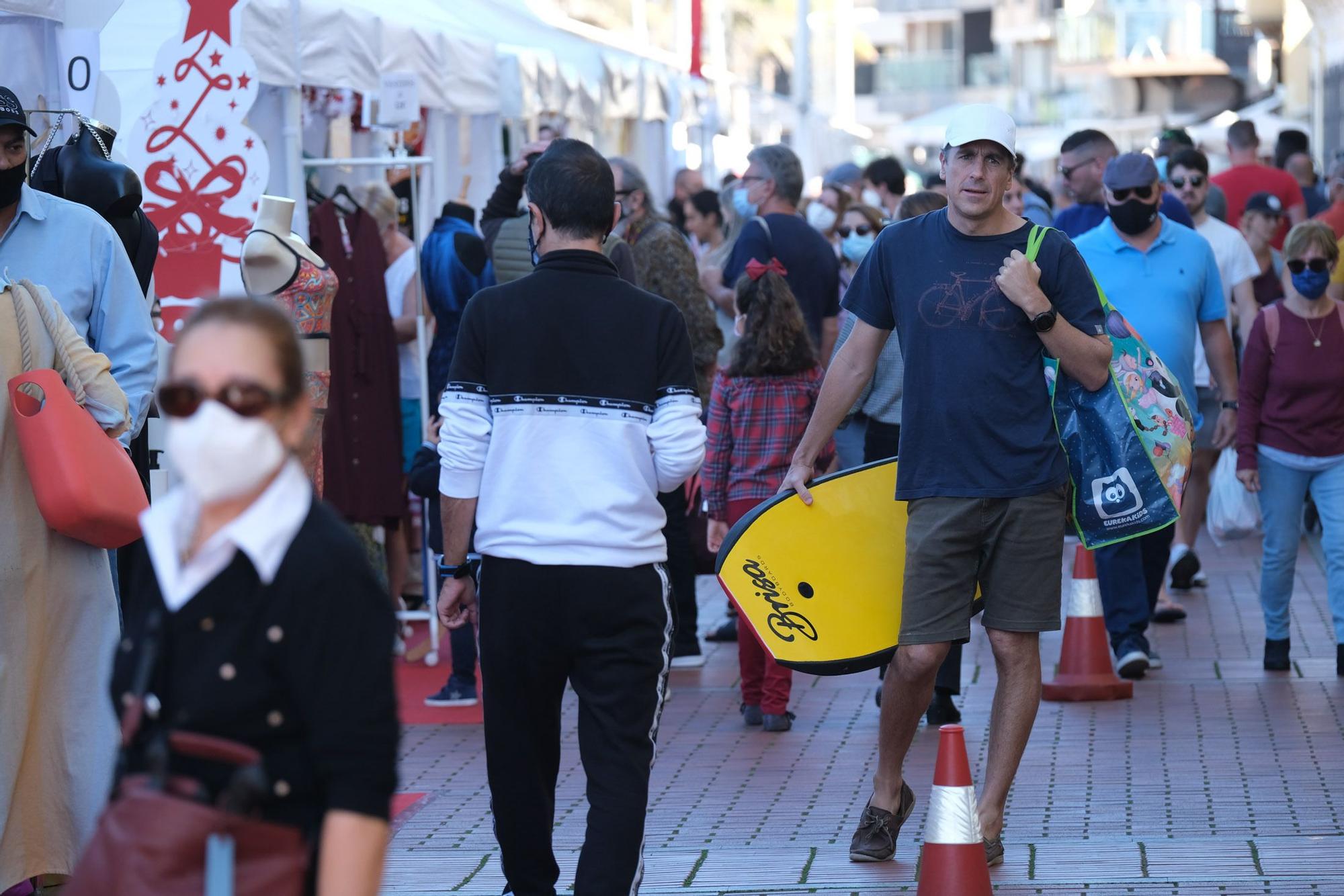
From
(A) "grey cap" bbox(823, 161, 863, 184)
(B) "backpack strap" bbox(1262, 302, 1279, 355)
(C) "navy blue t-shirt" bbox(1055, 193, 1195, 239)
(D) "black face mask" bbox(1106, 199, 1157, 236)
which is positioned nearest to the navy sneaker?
(D) "black face mask" bbox(1106, 199, 1157, 236)

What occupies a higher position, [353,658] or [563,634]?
[353,658]

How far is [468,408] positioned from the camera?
4605 millimetres

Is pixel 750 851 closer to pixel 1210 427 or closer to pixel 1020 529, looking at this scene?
pixel 1020 529

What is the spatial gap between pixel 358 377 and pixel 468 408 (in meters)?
4.77

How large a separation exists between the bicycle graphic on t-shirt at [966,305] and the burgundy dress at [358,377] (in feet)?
14.6

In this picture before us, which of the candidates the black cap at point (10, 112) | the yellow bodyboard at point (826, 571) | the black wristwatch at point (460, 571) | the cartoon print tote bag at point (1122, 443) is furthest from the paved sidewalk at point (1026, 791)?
the black cap at point (10, 112)

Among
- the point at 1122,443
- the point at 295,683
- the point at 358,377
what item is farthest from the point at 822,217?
the point at 295,683

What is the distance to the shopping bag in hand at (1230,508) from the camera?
914 centimetres

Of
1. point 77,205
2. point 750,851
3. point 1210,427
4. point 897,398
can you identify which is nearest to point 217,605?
point 77,205

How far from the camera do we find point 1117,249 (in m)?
8.27

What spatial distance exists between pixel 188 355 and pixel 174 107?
5.37 m

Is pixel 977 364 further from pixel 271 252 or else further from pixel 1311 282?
pixel 271 252

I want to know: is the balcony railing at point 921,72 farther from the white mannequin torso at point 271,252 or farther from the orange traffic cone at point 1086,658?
the white mannequin torso at point 271,252

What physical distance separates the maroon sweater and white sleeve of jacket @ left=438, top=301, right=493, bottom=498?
4.72 metres
